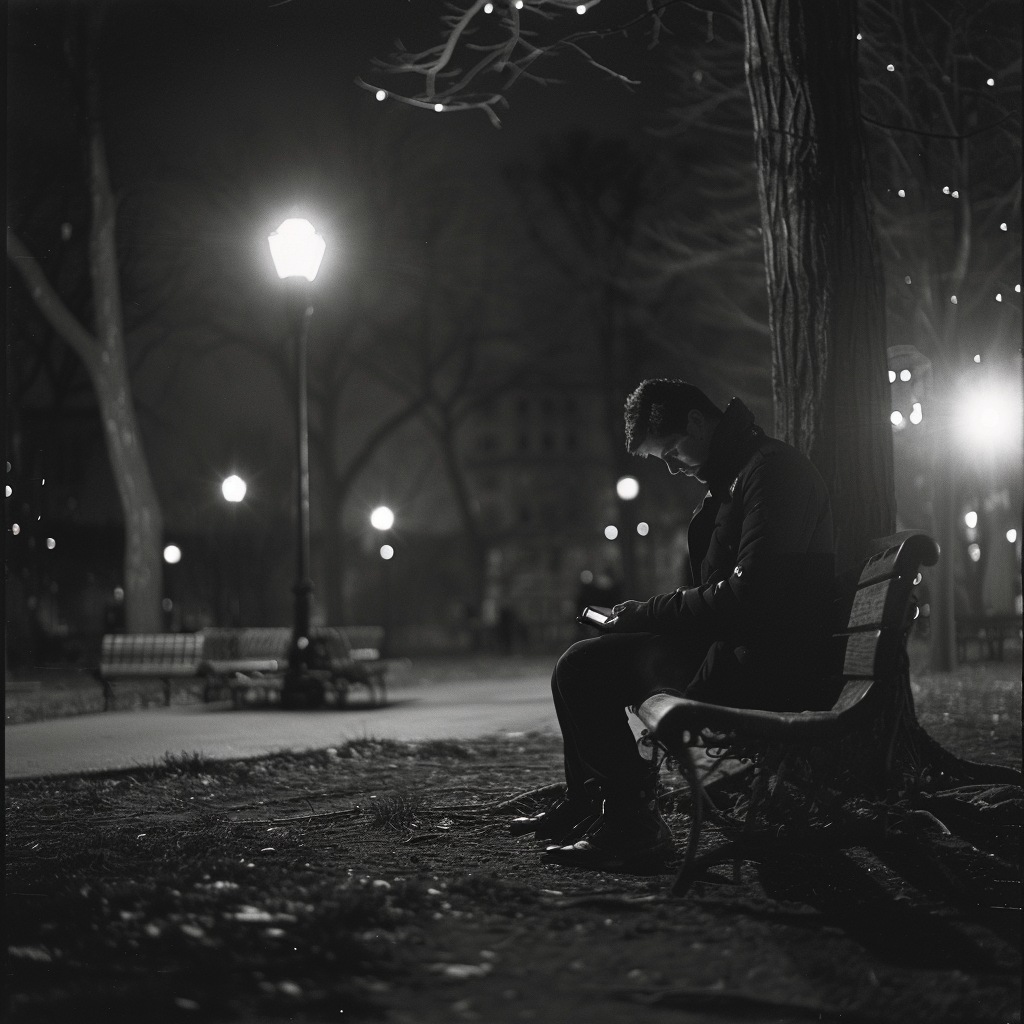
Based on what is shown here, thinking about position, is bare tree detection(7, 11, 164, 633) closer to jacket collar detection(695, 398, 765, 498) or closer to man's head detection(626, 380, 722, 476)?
man's head detection(626, 380, 722, 476)

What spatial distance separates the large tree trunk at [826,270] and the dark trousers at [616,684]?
120 cm

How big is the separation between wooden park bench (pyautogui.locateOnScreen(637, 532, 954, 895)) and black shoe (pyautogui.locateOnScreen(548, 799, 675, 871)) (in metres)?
0.23

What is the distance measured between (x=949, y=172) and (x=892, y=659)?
43.4 feet

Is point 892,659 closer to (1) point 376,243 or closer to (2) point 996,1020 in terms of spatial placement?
(2) point 996,1020

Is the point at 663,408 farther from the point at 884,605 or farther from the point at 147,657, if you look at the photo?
the point at 147,657

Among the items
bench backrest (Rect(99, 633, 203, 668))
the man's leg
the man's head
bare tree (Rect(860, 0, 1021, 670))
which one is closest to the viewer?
the man's leg

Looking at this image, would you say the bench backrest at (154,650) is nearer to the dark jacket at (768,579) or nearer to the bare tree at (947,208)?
the bare tree at (947,208)

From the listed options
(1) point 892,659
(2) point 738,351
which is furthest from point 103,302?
(1) point 892,659

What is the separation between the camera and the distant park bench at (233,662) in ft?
46.2

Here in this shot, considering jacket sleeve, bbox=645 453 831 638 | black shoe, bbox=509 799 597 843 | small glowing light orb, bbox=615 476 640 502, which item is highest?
small glowing light orb, bbox=615 476 640 502

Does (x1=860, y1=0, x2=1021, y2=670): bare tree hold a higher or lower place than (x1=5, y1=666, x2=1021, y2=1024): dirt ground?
higher

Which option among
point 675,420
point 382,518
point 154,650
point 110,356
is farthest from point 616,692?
point 382,518

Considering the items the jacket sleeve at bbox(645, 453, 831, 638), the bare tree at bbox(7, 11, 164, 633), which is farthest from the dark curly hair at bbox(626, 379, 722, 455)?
the bare tree at bbox(7, 11, 164, 633)

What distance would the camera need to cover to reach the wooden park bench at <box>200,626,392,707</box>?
13.9 meters
